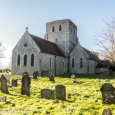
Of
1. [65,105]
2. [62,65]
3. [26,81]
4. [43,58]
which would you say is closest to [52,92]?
[65,105]

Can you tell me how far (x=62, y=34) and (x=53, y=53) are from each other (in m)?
6.82

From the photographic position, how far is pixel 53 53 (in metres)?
22.8

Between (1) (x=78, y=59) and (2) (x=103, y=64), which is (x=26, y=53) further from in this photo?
(2) (x=103, y=64)

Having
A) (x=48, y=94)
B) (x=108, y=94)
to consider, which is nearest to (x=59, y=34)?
(x=48, y=94)

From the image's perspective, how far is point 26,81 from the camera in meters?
8.18

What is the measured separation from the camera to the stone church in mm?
20500

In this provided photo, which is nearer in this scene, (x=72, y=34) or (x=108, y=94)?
(x=108, y=94)

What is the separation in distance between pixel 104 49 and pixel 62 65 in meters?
13.9

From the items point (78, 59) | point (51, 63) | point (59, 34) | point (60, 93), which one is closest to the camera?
point (60, 93)

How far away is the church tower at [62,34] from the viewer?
27500 mm

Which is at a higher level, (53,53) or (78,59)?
(53,53)

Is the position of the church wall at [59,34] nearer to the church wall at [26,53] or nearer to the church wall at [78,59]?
the church wall at [78,59]

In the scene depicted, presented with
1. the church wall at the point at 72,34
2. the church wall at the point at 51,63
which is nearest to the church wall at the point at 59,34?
the church wall at the point at 72,34

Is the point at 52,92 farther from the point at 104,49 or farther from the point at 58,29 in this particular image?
the point at 58,29
